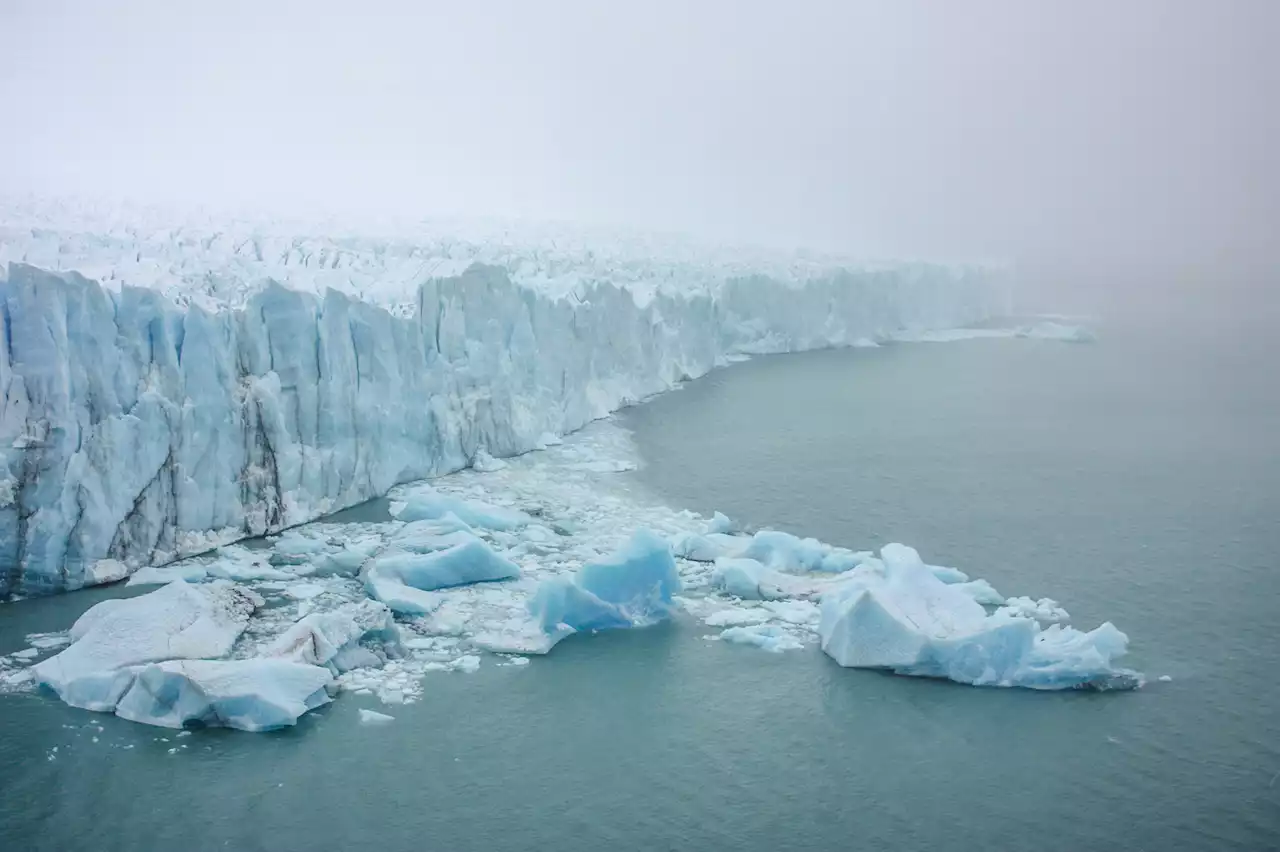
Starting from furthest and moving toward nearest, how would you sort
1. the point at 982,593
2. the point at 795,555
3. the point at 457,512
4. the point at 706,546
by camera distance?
the point at 457,512, the point at 706,546, the point at 795,555, the point at 982,593

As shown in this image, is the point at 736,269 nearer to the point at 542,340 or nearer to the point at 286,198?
the point at 542,340

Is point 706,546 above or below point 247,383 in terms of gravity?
below

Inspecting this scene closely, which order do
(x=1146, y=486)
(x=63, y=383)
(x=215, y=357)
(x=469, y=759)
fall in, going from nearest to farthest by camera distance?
(x=469, y=759) < (x=63, y=383) < (x=215, y=357) < (x=1146, y=486)

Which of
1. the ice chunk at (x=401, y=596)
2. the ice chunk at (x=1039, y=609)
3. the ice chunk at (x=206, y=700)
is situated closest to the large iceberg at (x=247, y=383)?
the ice chunk at (x=401, y=596)

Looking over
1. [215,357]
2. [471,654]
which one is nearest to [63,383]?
[215,357]

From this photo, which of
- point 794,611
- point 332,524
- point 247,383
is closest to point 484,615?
point 794,611

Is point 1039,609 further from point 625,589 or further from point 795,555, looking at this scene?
point 625,589

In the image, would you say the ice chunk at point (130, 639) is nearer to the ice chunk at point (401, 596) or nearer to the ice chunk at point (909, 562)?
the ice chunk at point (401, 596)
